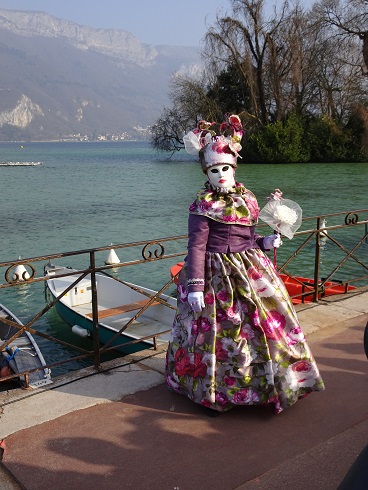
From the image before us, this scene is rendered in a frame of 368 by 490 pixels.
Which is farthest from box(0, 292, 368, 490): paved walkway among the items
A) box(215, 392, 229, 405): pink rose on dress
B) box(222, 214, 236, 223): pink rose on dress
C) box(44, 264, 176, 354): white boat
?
box(44, 264, 176, 354): white boat

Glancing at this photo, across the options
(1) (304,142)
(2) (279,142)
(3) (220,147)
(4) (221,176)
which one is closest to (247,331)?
(4) (221,176)

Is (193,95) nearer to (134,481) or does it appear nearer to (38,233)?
(38,233)

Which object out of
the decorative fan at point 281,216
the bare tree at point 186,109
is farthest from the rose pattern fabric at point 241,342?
the bare tree at point 186,109

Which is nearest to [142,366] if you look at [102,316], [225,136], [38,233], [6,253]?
[225,136]

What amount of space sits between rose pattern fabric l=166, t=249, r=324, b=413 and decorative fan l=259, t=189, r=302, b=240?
0.42 m

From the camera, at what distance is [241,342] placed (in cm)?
336

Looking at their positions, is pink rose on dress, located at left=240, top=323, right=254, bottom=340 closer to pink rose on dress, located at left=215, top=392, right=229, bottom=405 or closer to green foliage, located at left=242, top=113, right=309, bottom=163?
pink rose on dress, located at left=215, top=392, right=229, bottom=405

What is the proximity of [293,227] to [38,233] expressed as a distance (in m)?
17.4

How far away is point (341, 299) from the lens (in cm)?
589

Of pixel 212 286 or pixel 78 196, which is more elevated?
pixel 212 286

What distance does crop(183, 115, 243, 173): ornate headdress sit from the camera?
137 inches

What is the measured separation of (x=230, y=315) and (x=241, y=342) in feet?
0.59

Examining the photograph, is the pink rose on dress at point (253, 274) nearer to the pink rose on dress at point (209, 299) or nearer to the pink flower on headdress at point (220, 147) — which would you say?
the pink rose on dress at point (209, 299)

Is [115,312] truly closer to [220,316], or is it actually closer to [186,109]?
[220,316]
